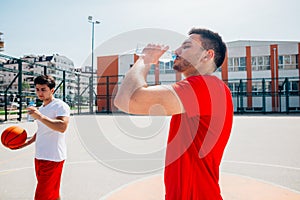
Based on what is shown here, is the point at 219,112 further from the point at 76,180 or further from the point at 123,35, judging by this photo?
the point at 76,180

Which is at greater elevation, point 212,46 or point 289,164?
point 212,46

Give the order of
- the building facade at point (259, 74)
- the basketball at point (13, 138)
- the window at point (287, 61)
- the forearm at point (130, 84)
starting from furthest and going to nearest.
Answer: the window at point (287, 61) → the building facade at point (259, 74) → the basketball at point (13, 138) → the forearm at point (130, 84)

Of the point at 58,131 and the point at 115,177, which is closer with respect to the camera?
the point at 58,131

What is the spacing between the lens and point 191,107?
1.26m

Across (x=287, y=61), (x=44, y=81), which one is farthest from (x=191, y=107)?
(x=287, y=61)

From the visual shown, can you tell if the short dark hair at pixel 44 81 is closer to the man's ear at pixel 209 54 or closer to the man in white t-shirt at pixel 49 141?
the man in white t-shirt at pixel 49 141

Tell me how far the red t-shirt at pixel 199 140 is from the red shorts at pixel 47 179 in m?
1.68

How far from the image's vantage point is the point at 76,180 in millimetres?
4582

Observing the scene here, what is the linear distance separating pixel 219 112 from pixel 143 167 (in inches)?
176

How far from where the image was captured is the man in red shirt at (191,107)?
124 centimetres

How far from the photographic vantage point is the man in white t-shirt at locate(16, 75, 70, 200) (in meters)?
2.63

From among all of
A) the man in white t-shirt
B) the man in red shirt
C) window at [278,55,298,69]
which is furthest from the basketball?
window at [278,55,298,69]

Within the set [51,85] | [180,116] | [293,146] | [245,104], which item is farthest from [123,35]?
[245,104]

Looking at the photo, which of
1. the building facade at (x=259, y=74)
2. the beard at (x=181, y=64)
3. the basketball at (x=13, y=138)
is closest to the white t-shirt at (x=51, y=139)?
the basketball at (x=13, y=138)
